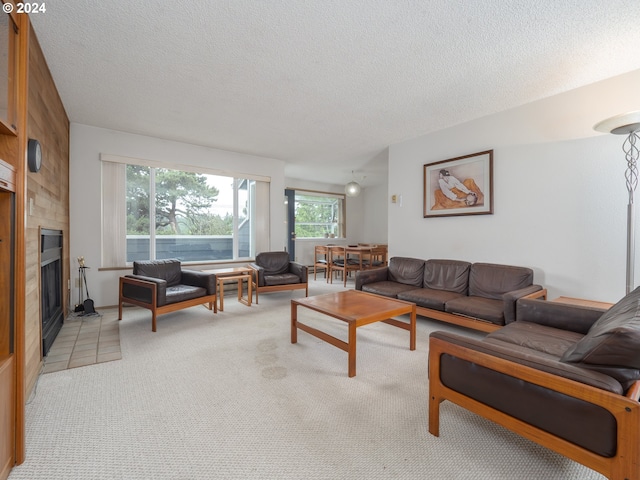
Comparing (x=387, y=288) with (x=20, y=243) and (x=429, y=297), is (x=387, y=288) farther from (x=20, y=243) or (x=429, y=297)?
(x=20, y=243)

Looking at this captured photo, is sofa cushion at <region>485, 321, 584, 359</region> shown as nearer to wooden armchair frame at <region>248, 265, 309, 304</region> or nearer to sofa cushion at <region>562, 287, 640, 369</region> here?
sofa cushion at <region>562, 287, 640, 369</region>

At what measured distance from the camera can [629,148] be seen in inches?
101

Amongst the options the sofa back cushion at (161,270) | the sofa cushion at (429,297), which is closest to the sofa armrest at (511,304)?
the sofa cushion at (429,297)

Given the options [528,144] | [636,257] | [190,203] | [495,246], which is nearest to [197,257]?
[190,203]

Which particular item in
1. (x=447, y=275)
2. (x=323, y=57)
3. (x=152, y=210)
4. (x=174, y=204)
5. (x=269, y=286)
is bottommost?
(x=269, y=286)

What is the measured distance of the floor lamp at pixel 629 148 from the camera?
2.07m

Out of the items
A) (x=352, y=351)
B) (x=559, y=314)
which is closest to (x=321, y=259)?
(x=352, y=351)

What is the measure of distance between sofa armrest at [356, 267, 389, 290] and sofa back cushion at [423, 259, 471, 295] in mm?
591

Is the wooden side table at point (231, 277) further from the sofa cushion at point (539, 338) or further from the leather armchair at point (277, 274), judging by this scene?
the sofa cushion at point (539, 338)

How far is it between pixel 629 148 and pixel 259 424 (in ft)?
12.4

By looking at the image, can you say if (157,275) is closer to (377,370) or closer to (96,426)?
(96,426)

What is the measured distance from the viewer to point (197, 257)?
194 inches

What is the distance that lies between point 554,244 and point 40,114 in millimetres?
4952

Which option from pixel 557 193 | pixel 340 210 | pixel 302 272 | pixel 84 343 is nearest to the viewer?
pixel 84 343
